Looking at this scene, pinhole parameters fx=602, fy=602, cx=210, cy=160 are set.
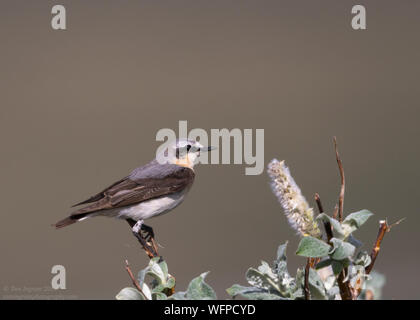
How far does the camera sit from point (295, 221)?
0.95 meters

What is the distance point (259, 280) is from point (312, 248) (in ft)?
0.61

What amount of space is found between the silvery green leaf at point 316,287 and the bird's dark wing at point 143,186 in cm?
170

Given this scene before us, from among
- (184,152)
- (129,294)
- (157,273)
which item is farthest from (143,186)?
(129,294)

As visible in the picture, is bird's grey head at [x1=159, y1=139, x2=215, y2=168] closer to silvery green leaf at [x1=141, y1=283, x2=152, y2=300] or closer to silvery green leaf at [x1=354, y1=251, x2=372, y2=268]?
silvery green leaf at [x1=141, y1=283, x2=152, y2=300]

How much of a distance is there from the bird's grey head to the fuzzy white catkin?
1.97 metres

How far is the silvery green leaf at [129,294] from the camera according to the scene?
104 cm

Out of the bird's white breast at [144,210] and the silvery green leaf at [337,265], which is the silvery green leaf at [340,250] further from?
the bird's white breast at [144,210]

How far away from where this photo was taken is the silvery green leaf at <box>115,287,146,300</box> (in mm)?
1043

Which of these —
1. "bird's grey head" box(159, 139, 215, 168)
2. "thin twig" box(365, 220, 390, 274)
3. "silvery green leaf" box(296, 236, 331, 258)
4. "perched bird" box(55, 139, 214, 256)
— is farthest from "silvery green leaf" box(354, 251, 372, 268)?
"bird's grey head" box(159, 139, 215, 168)

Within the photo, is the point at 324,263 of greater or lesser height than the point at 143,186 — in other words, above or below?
above

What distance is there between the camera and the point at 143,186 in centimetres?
284

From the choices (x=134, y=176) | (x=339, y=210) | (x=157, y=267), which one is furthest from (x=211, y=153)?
(x=339, y=210)

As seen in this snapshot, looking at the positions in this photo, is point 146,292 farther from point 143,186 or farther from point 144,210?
point 143,186
